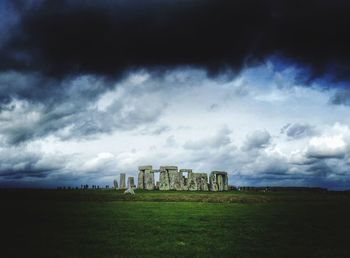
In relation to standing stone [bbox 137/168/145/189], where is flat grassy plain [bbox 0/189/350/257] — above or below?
below

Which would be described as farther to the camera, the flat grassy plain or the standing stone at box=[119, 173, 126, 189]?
the standing stone at box=[119, 173, 126, 189]

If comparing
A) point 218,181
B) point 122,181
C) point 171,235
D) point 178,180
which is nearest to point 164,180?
point 178,180

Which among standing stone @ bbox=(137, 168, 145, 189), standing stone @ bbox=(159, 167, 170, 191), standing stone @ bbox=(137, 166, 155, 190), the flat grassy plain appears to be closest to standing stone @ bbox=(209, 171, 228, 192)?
standing stone @ bbox=(159, 167, 170, 191)

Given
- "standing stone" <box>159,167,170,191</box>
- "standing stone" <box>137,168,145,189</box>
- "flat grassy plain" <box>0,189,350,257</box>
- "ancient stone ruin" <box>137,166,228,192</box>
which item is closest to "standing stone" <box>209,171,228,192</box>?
"ancient stone ruin" <box>137,166,228,192</box>

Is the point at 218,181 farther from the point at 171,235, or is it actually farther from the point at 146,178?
the point at 171,235

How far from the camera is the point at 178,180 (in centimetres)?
5322

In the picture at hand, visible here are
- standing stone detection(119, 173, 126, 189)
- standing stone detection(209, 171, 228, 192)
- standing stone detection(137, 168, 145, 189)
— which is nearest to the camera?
standing stone detection(209, 171, 228, 192)

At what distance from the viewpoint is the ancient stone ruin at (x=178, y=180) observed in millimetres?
53000

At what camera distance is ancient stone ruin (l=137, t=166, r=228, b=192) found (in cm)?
5300

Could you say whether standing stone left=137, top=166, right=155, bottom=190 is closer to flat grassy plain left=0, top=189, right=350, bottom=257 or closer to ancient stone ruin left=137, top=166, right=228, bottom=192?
ancient stone ruin left=137, top=166, right=228, bottom=192

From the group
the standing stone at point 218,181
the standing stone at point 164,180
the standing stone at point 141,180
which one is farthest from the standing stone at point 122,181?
the standing stone at point 218,181

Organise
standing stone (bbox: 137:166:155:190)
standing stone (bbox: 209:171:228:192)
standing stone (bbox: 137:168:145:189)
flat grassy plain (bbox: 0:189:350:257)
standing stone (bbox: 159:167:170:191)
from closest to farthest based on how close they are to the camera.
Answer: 1. flat grassy plain (bbox: 0:189:350:257)
2. standing stone (bbox: 159:167:170:191)
3. standing stone (bbox: 137:166:155:190)
4. standing stone (bbox: 209:171:228:192)
5. standing stone (bbox: 137:168:145:189)

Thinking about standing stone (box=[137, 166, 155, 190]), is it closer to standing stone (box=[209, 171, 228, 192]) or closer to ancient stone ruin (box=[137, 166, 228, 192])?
ancient stone ruin (box=[137, 166, 228, 192])

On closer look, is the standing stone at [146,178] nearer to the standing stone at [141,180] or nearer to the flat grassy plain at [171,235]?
the standing stone at [141,180]
